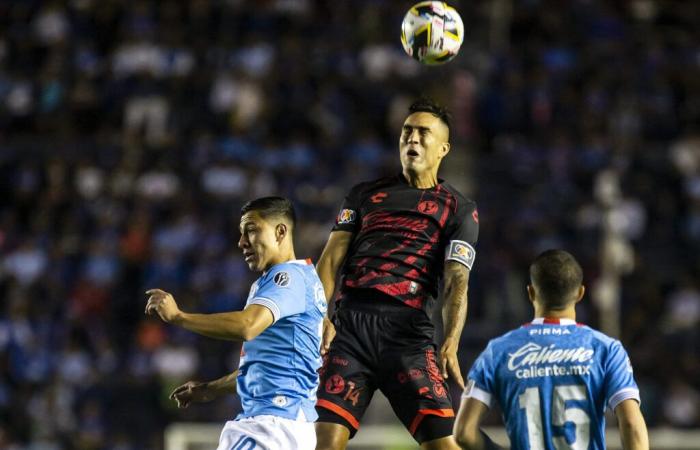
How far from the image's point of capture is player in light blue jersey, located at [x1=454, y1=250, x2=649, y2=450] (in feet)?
18.7

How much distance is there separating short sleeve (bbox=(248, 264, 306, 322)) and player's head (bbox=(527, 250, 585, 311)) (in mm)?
1219

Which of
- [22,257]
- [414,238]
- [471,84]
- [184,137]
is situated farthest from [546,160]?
[414,238]

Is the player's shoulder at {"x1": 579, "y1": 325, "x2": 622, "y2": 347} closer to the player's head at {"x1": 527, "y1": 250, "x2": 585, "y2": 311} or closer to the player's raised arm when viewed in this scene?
the player's head at {"x1": 527, "y1": 250, "x2": 585, "y2": 311}

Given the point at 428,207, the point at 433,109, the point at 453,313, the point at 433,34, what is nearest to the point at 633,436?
the point at 453,313

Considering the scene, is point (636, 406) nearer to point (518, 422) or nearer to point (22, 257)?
point (518, 422)

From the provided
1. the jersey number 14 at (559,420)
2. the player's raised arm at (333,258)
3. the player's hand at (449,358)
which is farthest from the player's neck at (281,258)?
the jersey number 14 at (559,420)

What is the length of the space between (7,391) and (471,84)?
26.4 feet

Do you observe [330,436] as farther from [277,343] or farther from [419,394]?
[277,343]

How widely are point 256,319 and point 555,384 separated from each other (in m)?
1.46

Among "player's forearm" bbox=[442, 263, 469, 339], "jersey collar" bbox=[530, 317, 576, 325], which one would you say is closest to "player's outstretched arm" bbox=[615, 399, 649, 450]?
"jersey collar" bbox=[530, 317, 576, 325]

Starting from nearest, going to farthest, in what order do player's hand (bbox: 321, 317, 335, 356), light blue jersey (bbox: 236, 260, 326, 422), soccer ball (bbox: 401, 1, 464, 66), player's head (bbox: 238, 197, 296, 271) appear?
light blue jersey (bbox: 236, 260, 326, 422) < player's head (bbox: 238, 197, 296, 271) < player's hand (bbox: 321, 317, 335, 356) < soccer ball (bbox: 401, 1, 464, 66)

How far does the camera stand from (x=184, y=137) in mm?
19453

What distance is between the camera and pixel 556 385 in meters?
5.73

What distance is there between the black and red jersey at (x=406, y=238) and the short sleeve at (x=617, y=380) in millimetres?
1679
